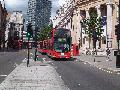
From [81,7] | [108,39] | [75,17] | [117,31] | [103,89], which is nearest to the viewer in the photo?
[103,89]

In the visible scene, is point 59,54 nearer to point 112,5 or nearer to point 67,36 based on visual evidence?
point 67,36

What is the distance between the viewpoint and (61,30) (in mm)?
46031

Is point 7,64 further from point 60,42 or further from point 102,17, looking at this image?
point 102,17

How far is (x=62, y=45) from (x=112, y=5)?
130 feet

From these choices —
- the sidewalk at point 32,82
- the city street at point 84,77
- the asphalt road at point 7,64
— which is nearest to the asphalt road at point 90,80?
the city street at point 84,77

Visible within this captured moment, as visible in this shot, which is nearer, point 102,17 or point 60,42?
point 60,42

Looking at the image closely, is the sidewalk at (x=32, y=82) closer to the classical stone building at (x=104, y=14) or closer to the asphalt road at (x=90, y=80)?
the asphalt road at (x=90, y=80)

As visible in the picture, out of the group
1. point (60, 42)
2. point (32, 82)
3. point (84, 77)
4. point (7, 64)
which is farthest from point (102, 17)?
point (32, 82)

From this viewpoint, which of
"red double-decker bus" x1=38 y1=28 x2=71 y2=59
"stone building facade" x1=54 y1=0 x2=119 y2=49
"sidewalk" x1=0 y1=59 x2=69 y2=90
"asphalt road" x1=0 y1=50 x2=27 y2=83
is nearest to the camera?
"sidewalk" x1=0 y1=59 x2=69 y2=90

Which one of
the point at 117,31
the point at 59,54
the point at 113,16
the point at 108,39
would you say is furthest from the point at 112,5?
the point at 117,31

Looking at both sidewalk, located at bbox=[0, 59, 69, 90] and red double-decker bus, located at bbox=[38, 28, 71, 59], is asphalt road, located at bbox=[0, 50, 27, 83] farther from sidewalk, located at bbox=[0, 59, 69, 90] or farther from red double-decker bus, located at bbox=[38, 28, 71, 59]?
red double-decker bus, located at bbox=[38, 28, 71, 59]

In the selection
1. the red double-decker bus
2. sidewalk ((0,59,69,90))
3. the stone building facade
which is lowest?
sidewalk ((0,59,69,90))

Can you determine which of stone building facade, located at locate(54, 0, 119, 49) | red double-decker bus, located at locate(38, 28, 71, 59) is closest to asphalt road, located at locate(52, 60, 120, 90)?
red double-decker bus, located at locate(38, 28, 71, 59)

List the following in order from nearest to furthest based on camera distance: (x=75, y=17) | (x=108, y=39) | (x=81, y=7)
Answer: (x=108, y=39), (x=81, y=7), (x=75, y=17)
